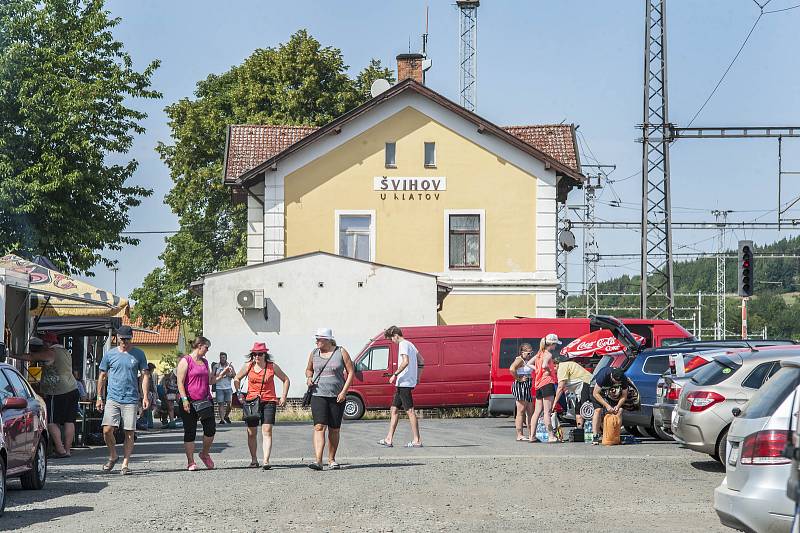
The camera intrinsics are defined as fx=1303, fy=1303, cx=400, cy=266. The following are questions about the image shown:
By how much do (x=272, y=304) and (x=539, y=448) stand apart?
633 inches

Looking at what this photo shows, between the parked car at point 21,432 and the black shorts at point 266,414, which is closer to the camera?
the parked car at point 21,432

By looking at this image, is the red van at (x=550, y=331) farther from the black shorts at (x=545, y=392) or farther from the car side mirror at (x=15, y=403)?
the car side mirror at (x=15, y=403)

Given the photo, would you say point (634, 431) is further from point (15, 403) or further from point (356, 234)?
point (356, 234)

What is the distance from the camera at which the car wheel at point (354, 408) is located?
32497 mm

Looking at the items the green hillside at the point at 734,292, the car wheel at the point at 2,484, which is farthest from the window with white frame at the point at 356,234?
the green hillside at the point at 734,292

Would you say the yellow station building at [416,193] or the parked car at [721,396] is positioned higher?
the yellow station building at [416,193]

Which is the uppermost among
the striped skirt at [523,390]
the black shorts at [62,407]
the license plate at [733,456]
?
the license plate at [733,456]

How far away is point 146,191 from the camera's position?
33438 millimetres

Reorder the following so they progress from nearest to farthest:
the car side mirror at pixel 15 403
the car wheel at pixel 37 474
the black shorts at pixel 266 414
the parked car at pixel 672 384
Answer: the car side mirror at pixel 15 403 → the car wheel at pixel 37 474 → the black shorts at pixel 266 414 → the parked car at pixel 672 384

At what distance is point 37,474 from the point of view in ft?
49.4

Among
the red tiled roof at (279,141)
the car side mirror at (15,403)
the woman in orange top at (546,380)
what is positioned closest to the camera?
the car side mirror at (15,403)

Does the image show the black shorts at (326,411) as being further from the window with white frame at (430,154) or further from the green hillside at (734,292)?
the green hillside at (734,292)

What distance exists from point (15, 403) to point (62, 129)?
17.9 metres

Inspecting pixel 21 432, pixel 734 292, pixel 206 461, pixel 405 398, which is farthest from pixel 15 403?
pixel 734 292
